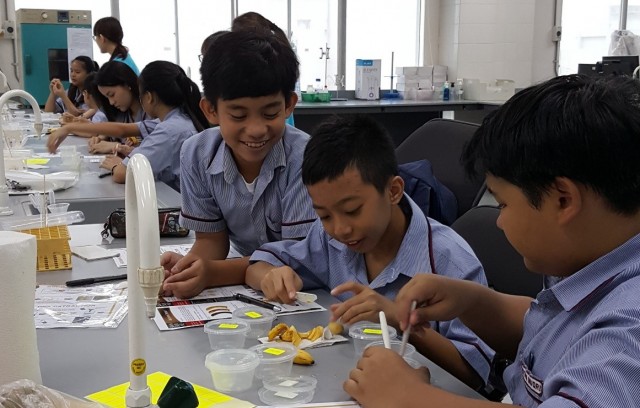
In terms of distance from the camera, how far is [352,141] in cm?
142

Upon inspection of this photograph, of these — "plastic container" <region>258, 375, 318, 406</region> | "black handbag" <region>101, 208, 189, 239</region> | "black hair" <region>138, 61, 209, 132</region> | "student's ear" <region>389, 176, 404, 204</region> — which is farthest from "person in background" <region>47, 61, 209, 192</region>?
"plastic container" <region>258, 375, 318, 406</region>

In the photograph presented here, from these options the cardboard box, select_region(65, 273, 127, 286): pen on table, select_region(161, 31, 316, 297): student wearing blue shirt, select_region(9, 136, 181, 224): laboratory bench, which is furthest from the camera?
the cardboard box

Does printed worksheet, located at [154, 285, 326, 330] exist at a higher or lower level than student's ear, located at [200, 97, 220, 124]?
lower

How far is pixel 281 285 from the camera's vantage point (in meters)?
1.38

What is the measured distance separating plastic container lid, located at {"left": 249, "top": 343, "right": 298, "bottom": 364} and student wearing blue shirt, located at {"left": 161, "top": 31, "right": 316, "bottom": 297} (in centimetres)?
42

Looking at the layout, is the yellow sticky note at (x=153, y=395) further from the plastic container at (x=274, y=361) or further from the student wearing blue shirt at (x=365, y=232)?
the student wearing blue shirt at (x=365, y=232)

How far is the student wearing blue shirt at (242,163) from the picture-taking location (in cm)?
162

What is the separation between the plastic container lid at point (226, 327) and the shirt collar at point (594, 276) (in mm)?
508

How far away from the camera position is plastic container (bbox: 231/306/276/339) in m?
1.20

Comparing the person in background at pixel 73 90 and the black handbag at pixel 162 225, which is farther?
the person in background at pixel 73 90

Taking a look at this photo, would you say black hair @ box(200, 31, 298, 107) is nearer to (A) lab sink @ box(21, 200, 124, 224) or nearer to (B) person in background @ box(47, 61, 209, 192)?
(A) lab sink @ box(21, 200, 124, 224)

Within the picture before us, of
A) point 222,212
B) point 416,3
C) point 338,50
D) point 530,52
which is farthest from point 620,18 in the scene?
point 222,212

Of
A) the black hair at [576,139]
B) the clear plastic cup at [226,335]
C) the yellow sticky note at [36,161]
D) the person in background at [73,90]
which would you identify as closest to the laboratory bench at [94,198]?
the yellow sticky note at [36,161]

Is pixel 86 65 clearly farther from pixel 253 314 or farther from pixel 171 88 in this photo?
pixel 253 314
